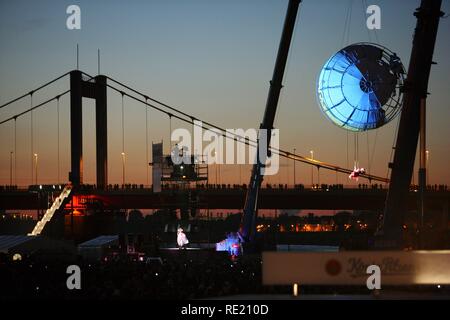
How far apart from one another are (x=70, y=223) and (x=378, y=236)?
203 ft

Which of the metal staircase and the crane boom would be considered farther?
the metal staircase

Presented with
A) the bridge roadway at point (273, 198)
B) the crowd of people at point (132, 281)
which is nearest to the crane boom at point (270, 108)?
the crowd of people at point (132, 281)

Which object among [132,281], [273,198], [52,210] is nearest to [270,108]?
[132,281]

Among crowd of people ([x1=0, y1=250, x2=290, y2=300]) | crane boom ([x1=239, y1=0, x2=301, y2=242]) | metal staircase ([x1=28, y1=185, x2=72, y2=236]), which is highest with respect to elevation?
crane boom ([x1=239, y1=0, x2=301, y2=242])

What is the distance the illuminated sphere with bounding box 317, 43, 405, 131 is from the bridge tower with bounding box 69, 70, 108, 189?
5476 cm

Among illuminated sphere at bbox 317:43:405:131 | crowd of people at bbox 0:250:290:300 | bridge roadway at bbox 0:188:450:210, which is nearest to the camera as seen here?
crowd of people at bbox 0:250:290:300

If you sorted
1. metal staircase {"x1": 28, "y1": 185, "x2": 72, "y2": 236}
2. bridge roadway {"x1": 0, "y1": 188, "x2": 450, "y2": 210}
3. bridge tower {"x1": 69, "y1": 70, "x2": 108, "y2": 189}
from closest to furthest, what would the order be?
metal staircase {"x1": 28, "y1": 185, "x2": 72, "y2": 236}, bridge tower {"x1": 69, "y1": 70, "x2": 108, "y2": 189}, bridge roadway {"x1": 0, "y1": 188, "x2": 450, "y2": 210}

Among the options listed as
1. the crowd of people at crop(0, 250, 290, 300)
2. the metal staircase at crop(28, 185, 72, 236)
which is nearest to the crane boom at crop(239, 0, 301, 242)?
the crowd of people at crop(0, 250, 290, 300)

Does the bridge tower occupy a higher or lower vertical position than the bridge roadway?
higher

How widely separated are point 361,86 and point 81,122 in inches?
2451

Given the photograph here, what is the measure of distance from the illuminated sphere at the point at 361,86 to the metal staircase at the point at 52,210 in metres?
45.0

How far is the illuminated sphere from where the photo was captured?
42.4 metres

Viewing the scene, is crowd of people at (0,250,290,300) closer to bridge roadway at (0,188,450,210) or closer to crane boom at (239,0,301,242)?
crane boom at (239,0,301,242)

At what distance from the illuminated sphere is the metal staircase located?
4496 centimetres
